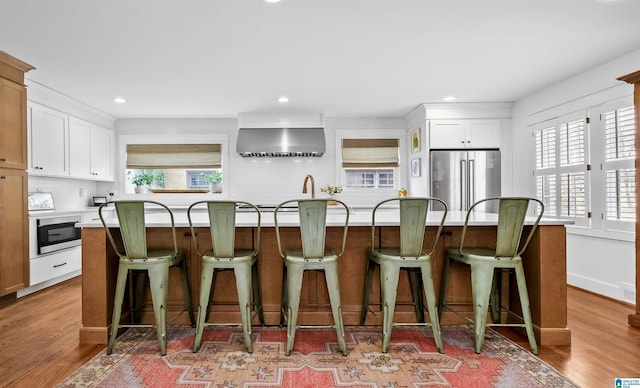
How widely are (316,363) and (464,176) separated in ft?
12.2

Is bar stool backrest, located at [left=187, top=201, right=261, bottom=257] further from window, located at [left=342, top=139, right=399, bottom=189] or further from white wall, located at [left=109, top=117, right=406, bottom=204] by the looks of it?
window, located at [left=342, top=139, right=399, bottom=189]

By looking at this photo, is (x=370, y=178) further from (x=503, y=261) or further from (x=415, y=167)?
(x=503, y=261)

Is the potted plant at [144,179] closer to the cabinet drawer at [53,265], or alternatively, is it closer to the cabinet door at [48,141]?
the cabinet door at [48,141]

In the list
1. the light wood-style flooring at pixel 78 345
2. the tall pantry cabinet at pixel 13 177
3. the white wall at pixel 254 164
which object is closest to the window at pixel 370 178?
the white wall at pixel 254 164

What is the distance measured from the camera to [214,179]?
5.80 m

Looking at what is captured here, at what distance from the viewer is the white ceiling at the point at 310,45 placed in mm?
2389

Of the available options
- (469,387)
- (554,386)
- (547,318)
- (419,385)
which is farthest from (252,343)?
(547,318)

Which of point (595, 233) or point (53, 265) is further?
point (53, 265)

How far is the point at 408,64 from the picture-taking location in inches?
134

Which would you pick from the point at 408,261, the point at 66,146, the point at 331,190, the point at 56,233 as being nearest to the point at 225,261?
the point at 408,261

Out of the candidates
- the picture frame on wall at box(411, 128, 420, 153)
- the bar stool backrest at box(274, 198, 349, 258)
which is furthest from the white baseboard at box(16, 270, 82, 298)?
the picture frame on wall at box(411, 128, 420, 153)

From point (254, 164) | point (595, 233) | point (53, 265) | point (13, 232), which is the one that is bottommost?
point (53, 265)

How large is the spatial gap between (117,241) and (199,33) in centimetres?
170

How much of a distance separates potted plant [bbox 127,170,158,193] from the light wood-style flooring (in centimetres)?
256
